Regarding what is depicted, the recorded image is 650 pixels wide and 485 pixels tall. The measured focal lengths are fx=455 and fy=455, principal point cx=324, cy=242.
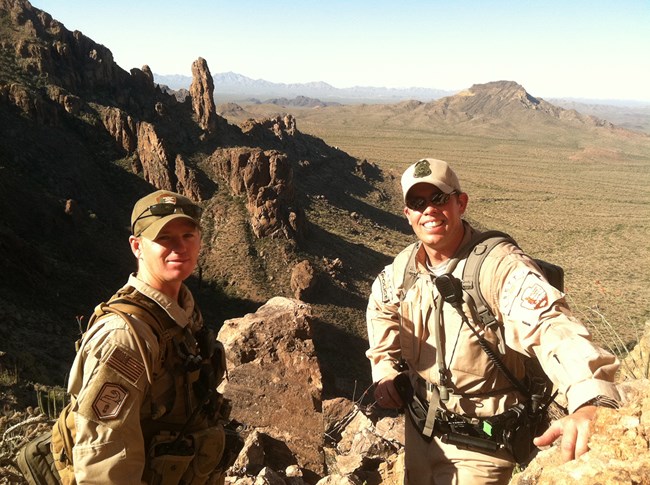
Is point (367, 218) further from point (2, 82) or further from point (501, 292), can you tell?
point (501, 292)

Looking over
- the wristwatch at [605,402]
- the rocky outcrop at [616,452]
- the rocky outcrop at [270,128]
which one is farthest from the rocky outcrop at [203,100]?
the rocky outcrop at [616,452]

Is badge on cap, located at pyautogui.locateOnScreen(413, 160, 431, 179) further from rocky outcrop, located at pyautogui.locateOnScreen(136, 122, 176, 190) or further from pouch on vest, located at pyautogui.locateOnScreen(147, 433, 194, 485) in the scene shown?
rocky outcrop, located at pyautogui.locateOnScreen(136, 122, 176, 190)

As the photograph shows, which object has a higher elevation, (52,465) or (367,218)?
(52,465)

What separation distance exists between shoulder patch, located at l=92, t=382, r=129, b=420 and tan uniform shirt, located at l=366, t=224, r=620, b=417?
7.05 ft

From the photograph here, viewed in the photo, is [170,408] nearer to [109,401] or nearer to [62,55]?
[109,401]

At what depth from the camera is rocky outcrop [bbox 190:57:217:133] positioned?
152 ft

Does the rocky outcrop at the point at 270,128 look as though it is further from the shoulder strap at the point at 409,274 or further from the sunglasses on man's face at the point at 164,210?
the sunglasses on man's face at the point at 164,210

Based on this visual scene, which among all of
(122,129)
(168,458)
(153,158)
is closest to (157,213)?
(168,458)

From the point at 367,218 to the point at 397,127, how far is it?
409 ft

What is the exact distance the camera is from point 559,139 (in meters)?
158

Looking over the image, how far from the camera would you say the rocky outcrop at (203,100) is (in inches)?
1823

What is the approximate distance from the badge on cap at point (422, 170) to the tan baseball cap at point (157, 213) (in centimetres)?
167

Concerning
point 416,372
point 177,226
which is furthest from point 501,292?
point 177,226

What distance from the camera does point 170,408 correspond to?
2.99 metres
